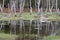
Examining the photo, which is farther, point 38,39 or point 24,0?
point 24,0

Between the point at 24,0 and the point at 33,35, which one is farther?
the point at 24,0

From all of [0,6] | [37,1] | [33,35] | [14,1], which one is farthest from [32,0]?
[33,35]

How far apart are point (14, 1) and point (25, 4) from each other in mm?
1038

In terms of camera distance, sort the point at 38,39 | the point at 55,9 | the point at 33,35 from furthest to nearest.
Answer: the point at 55,9, the point at 33,35, the point at 38,39

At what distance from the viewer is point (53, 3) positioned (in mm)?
18594

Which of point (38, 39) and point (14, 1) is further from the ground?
point (14, 1)

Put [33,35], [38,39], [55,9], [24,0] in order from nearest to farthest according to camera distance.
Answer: [38,39] → [33,35] → [55,9] → [24,0]

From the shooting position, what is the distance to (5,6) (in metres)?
18.6

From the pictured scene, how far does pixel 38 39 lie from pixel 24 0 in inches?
467

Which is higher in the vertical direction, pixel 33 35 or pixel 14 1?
pixel 14 1

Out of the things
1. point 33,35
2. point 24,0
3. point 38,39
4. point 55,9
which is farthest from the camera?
point 24,0

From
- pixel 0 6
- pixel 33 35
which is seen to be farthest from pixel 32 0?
pixel 33 35

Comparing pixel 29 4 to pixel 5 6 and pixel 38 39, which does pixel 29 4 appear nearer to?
pixel 5 6

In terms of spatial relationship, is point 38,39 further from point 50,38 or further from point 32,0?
point 32,0
